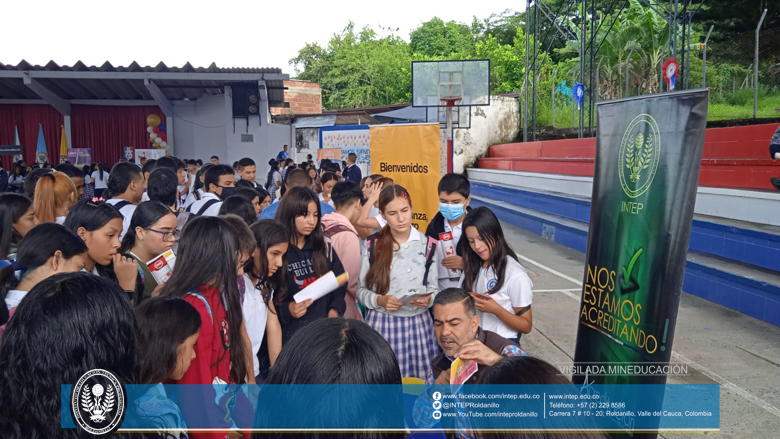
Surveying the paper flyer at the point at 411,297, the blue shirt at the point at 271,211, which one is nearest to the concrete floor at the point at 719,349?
the paper flyer at the point at 411,297

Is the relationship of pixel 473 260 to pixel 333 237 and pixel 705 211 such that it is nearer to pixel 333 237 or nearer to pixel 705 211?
pixel 333 237

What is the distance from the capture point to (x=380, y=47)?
3934cm

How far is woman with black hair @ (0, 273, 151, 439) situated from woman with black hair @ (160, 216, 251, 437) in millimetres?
747

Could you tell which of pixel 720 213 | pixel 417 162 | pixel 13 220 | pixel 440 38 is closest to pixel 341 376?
pixel 13 220

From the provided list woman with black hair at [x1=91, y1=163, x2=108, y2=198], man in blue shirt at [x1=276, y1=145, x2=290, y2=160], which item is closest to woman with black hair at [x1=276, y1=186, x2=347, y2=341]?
woman with black hair at [x1=91, y1=163, x2=108, y2=198]

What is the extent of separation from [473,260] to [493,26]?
134ft

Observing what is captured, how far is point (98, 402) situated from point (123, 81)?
51.3ft

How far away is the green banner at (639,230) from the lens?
7.22 feet

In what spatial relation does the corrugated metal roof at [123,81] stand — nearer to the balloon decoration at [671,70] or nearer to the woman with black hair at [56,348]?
the balloon decoration at [671,70]

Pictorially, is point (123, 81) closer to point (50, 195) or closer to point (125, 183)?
point (125, 183)

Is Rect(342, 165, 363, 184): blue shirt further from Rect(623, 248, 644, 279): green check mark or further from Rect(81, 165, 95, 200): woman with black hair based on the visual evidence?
Rect(623, 248, 644, 279): green check mark

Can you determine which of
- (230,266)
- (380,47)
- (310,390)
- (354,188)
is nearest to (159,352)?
(230,266)

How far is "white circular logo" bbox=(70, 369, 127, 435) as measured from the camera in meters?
1.27

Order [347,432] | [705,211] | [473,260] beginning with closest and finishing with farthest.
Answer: [347,432] < [473,260] < [705,211]
